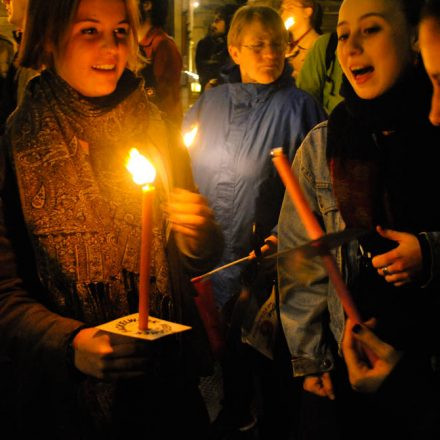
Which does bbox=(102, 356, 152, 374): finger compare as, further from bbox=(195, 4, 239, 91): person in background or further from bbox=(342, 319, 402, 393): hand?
bbox=(195, 4, 239, 91): person in background

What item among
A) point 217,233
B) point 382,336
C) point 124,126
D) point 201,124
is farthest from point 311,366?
point 201,124

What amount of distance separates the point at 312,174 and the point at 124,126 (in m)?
0.89

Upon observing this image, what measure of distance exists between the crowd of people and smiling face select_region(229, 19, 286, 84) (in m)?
1.65

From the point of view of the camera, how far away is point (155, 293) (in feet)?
6.35

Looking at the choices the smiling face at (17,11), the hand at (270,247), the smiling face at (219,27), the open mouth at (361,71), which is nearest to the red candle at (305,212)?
the open mouth at (361,71)

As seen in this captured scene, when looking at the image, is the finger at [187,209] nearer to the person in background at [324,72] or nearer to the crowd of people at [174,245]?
the crowd of people at [174,245]

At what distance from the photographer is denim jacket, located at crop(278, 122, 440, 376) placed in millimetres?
2328

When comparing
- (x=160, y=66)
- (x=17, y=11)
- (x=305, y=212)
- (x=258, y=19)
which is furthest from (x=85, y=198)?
(x=160, y=66)

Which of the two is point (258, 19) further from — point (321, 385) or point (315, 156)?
point (321, 385)

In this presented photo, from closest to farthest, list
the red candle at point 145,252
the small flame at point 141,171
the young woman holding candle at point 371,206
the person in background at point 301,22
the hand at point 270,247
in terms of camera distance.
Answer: the red candle at point 145,252, the small flame at point 141,171, the young woman holding candle at point 371,206, the hand at point 270,247, the person in background at point 301,22

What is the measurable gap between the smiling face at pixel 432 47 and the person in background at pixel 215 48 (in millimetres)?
5867

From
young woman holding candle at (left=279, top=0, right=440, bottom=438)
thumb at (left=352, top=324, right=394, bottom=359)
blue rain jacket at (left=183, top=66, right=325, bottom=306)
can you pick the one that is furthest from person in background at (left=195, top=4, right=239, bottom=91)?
thumb at (left=352, top=324, right=394, bottom=359)

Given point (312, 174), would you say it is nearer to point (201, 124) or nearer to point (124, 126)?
point (124, 126)

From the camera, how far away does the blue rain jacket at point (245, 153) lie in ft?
12.4
